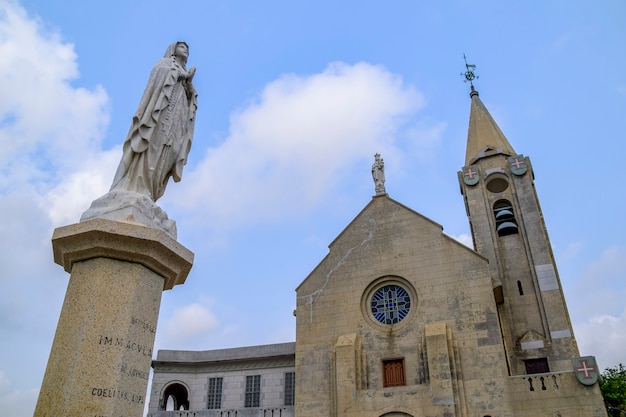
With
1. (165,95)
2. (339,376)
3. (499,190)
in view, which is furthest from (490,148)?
(165,95)

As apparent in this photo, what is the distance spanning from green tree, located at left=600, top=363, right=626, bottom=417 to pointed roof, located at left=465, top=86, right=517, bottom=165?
13.8 m

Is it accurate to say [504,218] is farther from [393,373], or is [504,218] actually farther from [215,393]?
[215,393]

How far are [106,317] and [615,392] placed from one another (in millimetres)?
31028

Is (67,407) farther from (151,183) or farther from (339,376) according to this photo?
(339,376)

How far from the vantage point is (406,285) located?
819 inches

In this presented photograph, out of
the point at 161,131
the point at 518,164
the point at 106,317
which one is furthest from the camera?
the point at 518,164

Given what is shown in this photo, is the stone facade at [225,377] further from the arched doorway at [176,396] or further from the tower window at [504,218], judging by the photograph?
the tower window at [504,218]

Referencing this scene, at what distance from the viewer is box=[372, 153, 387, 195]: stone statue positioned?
77.1 feet

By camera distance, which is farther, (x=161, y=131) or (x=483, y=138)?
(x=483, y=138)

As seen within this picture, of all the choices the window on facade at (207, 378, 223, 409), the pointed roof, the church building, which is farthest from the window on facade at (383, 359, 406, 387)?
the pointed roof

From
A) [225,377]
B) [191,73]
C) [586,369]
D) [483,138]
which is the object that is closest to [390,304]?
[586,369]

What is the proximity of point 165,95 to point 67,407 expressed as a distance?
351 cm

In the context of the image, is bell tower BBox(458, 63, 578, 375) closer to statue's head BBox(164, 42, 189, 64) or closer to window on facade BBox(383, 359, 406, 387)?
window on facade BBox(383, 359, 406, 387)

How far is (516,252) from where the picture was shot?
926 inches
